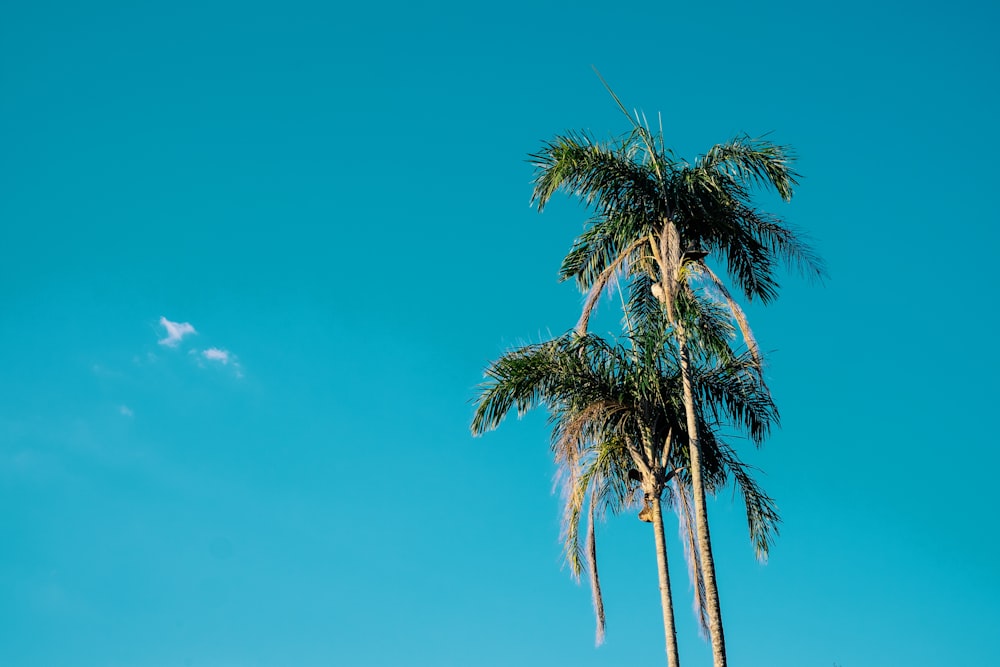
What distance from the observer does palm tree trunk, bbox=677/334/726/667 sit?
15.6 m

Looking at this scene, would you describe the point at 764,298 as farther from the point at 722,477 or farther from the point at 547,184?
the point at 547,184

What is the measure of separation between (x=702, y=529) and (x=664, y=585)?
57.6 inches

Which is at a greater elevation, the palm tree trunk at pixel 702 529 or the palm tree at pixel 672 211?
the palm tree at pixel 672 211

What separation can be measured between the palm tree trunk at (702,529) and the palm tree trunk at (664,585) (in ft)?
2.59

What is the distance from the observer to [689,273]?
1841cm

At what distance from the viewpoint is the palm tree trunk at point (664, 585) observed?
16.9 m

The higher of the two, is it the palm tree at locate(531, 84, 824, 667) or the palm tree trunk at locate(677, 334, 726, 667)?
the palm tree at locate(531, 84, 824, 667)

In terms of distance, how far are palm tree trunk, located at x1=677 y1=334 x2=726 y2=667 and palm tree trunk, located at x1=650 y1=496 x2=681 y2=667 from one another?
789mm

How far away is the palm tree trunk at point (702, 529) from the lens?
51.2 ft

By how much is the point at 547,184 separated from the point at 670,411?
4.79 metres

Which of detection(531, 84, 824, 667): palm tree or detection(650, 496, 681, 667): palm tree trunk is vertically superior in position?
detection(531, 84, 824, 667): palm tree

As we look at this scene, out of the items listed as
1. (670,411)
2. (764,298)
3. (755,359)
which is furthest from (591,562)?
(764,298)

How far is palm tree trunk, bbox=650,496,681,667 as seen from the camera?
1688 cm

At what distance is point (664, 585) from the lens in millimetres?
17250
